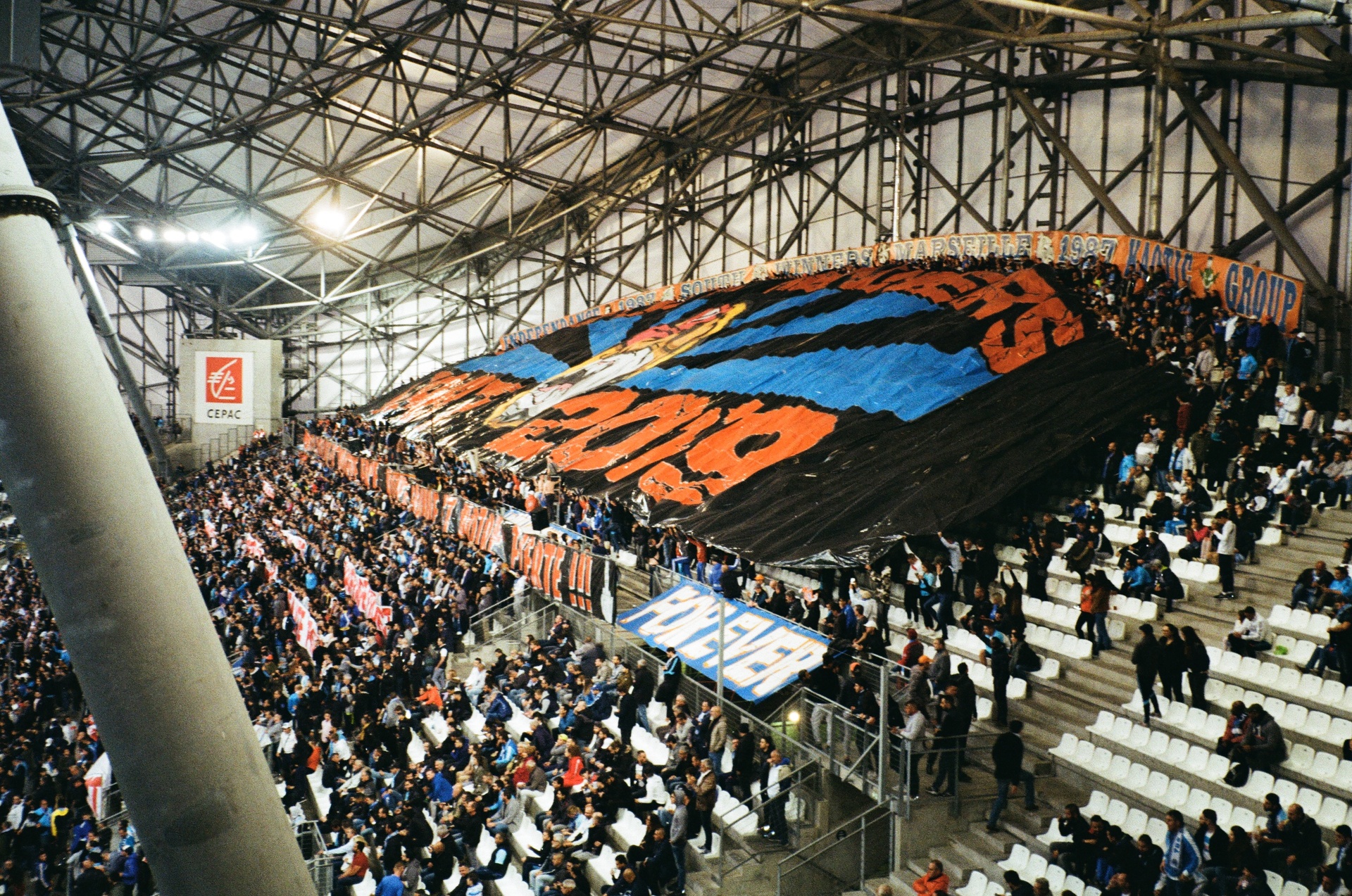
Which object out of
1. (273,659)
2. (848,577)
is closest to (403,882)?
(848,577)

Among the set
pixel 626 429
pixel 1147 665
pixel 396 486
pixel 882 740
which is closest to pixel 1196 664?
pixel 1147 665

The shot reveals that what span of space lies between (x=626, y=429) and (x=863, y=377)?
582cm

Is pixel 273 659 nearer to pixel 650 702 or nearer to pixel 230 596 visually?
pixel 230 596

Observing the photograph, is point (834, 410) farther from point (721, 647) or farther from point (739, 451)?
point (721, 647)

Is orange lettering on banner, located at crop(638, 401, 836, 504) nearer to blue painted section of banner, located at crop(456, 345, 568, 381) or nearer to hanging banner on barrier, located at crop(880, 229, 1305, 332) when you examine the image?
hanging banner on barrier, located at crop(880, 229, 1305, 332)

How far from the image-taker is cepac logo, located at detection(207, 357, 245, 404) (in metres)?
49.6

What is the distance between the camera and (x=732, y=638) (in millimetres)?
14039

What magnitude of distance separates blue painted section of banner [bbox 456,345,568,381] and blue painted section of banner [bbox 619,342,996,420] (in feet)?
29.4

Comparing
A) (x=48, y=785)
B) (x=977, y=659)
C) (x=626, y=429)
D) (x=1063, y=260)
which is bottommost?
(x=48, y=785)

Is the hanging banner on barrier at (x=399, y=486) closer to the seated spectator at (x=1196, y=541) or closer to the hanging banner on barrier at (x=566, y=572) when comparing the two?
the hanging banner on barrier at (x=566, y=572)

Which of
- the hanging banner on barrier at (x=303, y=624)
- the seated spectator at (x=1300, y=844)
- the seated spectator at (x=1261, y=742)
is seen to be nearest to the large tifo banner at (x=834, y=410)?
the hanging banner on barrier at (x=303, y=624)

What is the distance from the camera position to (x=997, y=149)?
2956 cm

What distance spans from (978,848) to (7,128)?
10826 mm

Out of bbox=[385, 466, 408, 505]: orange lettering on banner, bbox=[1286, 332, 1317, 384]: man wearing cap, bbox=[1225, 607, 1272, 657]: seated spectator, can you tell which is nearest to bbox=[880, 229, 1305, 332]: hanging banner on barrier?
bbox=[1286, 332, 1317, 384]: man wearing cap
